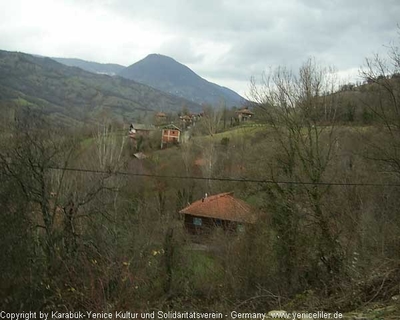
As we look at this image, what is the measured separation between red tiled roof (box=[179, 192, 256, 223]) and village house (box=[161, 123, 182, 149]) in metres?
22.2

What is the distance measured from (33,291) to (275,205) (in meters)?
8.76

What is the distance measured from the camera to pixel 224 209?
22.8 meters

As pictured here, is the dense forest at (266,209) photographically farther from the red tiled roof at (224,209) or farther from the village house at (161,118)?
the village house at (161,118)

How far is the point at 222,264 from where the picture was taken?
16250 mm

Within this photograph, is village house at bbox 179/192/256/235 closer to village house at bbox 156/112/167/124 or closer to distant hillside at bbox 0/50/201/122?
village house at bbox 156/112/167/124

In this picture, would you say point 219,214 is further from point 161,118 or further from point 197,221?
point 161,118

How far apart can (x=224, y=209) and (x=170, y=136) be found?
34.6 meters

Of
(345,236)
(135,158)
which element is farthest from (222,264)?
(135,158)

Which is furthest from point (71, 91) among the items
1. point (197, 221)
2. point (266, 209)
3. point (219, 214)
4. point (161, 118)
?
point (266, 209)

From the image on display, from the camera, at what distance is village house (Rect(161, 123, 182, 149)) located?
52397 mm

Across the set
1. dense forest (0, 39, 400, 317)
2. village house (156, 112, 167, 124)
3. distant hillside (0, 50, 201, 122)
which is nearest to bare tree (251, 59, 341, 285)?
dense forest (0, 39, 400, 317)

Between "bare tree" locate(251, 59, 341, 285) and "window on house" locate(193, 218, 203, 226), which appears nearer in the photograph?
"bare tree" locate(251, 59, 341, 285)

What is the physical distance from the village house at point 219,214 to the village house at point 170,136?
2206 centimetres

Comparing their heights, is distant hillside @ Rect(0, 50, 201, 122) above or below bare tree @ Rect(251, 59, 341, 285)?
above
